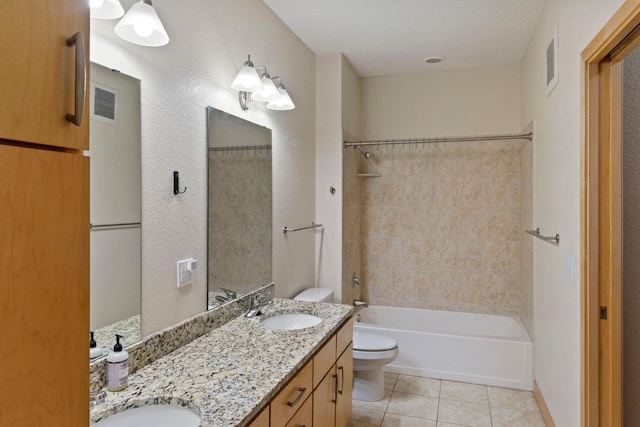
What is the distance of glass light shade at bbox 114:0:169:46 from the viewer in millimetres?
1382

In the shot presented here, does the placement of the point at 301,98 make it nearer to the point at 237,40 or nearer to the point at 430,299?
the point at 237,40

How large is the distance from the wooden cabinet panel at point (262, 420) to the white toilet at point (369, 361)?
64.0 inches

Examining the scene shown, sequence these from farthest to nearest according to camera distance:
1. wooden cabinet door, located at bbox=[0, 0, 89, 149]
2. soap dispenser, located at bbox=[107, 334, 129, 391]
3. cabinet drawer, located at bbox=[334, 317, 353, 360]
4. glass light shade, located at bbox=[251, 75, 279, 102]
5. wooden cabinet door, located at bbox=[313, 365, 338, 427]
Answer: glass light shade, located at bbox=[251, 75, 279, 102]
cabinet drawer, located at bbox=[334, 317, 353, 360]
wooden cabinet door, located at bbox=[313, 365, 338, 427]
soap dispenser, located at bbox=[107, 334, 129, 391]
wooden cabinet door, located at bbox=[0, 0, 89, 149]

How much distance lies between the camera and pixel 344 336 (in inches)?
87.1

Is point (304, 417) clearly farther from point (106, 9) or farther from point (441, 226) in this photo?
point (441, 226)

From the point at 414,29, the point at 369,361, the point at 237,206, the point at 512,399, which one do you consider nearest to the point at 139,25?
the point at 237,206

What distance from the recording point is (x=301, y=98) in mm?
3154

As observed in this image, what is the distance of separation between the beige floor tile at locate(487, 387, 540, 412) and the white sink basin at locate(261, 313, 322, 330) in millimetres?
1591

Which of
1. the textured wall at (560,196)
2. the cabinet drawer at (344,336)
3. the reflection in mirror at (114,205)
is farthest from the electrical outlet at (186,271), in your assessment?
the textured wall at (560,196)

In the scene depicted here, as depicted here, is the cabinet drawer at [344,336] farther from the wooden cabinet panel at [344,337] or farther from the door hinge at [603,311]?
the door hinge at [603,311]

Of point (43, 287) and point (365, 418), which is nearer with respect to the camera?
point (43, 287)

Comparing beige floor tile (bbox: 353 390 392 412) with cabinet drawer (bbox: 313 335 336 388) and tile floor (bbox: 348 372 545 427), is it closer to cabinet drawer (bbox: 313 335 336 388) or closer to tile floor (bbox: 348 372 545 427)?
tile floor (bbox: 348 372 545 427)

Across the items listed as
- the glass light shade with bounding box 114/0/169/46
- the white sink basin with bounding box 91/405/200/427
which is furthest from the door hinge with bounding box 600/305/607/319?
the glass light shade with bounding box 114/0/169/46

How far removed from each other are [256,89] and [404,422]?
2.26 metres
